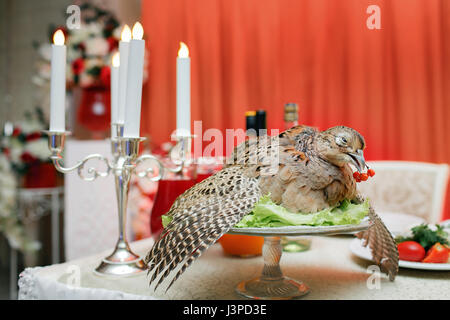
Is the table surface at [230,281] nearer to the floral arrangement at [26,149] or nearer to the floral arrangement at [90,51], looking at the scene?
the floral arrangement at [90,51]

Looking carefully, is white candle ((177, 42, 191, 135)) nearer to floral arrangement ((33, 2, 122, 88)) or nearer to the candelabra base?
the candelabra base

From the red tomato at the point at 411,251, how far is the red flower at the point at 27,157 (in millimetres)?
2054

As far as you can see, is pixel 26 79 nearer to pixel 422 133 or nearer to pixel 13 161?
pixel 13 161

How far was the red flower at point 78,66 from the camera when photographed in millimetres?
2061

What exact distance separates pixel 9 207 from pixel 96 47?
1133 mm

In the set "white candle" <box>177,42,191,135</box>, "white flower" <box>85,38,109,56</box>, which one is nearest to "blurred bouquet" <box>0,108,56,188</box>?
"white flower" <box>85,38,109,56</box>

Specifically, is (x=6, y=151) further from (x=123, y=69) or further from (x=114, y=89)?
(x=123, y=69)

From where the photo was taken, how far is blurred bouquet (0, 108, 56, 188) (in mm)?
2281

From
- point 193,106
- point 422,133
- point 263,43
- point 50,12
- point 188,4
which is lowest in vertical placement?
point 422,133

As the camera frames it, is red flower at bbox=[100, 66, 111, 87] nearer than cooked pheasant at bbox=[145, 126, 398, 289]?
No

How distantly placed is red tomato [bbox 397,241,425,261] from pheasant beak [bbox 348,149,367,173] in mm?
325

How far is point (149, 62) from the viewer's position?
2506mm

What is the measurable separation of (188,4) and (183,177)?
174 cm

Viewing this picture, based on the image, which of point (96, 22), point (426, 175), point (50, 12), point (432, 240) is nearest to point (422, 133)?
point (426, 175)
